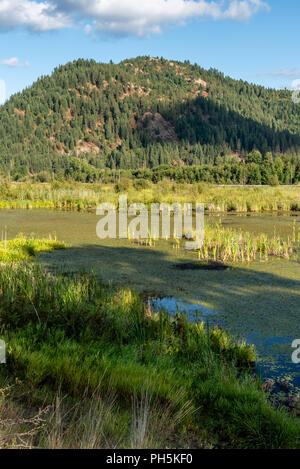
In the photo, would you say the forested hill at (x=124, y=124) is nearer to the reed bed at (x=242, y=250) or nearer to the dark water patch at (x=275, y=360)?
the reed bed at (x=242, y=250)

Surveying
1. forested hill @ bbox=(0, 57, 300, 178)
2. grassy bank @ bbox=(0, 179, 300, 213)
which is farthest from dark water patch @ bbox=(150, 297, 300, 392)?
forested hill @ bbox=(0, 57, 300, 178)

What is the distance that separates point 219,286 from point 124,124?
→ 14203cm

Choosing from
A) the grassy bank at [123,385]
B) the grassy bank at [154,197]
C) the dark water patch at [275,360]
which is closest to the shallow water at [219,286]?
the dark water patch at [275,360]

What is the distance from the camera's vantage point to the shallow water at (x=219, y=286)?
5466 millimetres

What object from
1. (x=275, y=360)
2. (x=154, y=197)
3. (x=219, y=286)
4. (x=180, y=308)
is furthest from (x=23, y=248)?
(x=154, y=197)

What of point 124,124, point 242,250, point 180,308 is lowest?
point 180,308

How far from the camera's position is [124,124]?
472 ft

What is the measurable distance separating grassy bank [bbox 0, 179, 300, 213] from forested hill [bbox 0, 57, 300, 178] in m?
67.5

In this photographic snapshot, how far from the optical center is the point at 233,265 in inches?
386

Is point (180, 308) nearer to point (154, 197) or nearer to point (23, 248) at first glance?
point (23, 248)

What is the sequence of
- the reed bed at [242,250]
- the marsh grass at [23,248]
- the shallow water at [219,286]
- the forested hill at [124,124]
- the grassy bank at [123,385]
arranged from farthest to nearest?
the forested hill at [124,124] → the reed bed at [242,250] → the marsh grass at [23,248] → the shallow water at [219,286] → the grassy bank at [123,385]

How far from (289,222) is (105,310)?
14546mm

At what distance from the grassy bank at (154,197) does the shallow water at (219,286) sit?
1263 cm
